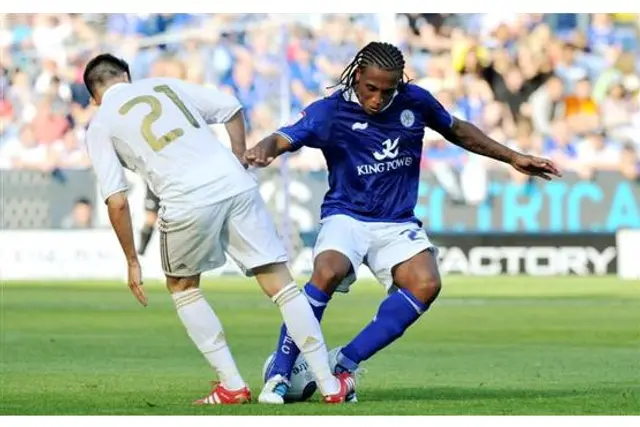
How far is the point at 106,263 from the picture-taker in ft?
86.3

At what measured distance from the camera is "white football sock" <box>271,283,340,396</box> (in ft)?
29.7

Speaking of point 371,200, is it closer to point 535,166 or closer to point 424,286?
point 424,286

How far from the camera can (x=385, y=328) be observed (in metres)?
9.56

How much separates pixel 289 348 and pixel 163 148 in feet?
4.54

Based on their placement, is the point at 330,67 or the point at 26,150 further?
the point at 26,150

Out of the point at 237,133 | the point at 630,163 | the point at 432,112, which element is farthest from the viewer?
the point at 630,163

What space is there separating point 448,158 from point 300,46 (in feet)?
11.5

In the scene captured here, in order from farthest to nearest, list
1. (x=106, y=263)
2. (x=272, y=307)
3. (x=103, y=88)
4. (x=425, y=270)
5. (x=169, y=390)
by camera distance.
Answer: (x=106, y=263) < (x=272, y=307) < (x=169, y=390) < (x=425, y=270) < (x=103, y=88)

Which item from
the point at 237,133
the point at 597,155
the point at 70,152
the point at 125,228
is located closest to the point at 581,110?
the point at 597,155

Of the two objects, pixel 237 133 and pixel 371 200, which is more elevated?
pixel 237 133

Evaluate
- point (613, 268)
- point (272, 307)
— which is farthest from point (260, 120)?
point (272, 307)

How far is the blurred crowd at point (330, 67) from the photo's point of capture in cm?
2789

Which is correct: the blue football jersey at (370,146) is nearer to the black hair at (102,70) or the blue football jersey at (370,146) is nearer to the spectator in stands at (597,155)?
the black hair at (102,70)

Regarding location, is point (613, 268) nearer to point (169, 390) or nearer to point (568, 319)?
point (568, 319)
